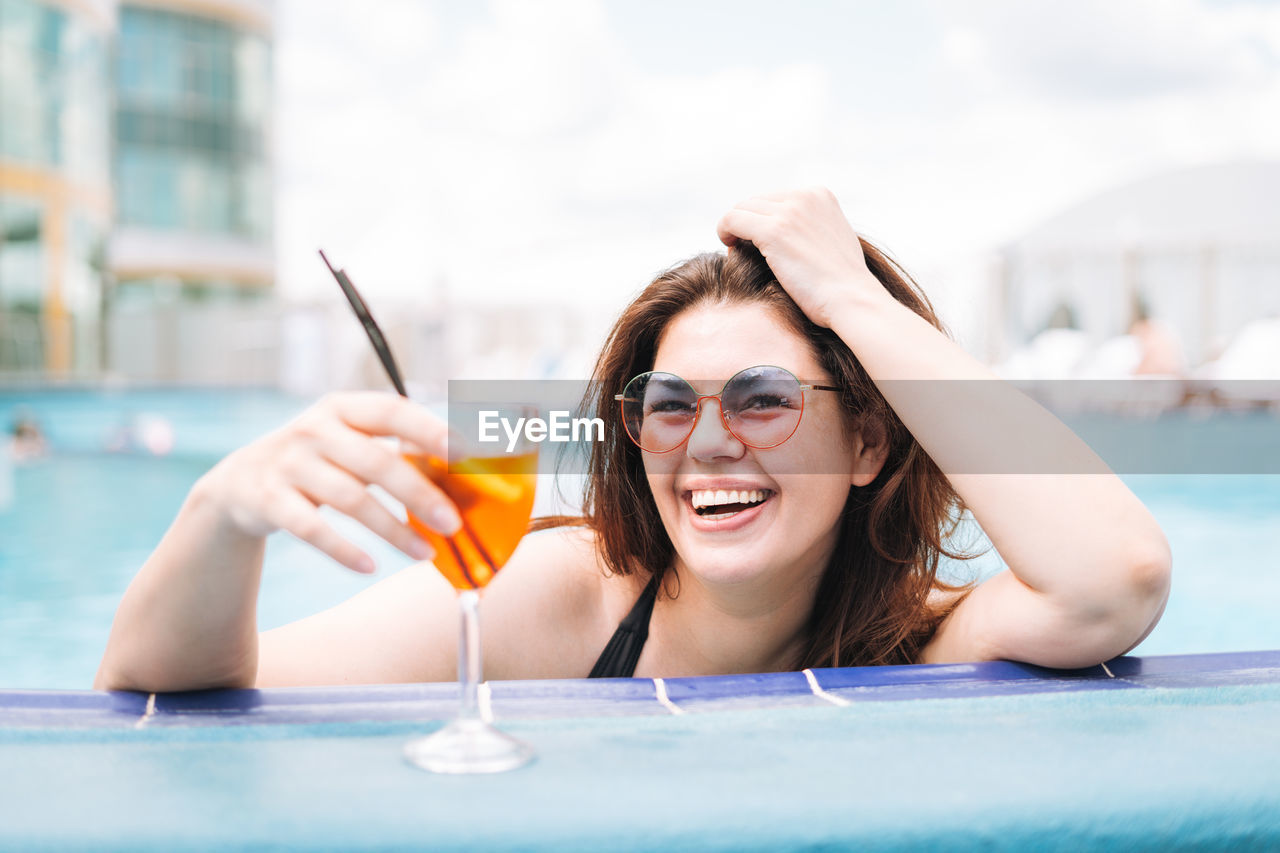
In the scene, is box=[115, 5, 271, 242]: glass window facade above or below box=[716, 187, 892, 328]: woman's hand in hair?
above

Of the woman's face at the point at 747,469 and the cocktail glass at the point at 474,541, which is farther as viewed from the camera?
the woman's face at the point at 747,469

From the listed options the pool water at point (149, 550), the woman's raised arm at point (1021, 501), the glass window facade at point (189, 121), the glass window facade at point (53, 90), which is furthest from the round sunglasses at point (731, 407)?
the glass window facade at point (189, 121)

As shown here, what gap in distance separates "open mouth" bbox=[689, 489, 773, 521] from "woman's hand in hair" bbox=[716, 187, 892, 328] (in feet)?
0.96

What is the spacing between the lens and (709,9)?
118 ft

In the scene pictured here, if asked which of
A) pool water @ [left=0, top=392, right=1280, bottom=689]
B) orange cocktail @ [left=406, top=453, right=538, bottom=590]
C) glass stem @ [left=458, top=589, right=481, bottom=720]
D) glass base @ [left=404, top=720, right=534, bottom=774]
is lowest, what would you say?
pool water @ [left=0, top=392, right=1280, bottom=689]

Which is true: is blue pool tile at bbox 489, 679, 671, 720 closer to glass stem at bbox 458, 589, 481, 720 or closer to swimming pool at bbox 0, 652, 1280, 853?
swimming pool at bbox 0, 652, 1280, 853

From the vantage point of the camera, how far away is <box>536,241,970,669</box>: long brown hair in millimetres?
1802

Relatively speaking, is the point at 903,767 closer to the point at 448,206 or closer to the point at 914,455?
the point at 914,455

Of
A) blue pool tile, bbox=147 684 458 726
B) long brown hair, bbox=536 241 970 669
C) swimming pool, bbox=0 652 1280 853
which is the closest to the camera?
swimming pool, bbox=0 652 1280 853

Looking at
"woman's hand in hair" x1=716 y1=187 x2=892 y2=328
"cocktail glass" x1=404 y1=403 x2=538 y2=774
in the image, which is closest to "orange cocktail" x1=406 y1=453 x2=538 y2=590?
"cocktail glass" x1=404 y1=403 x2=538 y2=774

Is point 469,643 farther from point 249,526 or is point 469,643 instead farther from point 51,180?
point 51,180

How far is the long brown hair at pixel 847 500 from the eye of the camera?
5.91 feet

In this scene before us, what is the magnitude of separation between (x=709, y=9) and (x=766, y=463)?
37411mm

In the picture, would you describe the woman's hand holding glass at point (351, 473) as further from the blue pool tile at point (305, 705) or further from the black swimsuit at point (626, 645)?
the black swimsuit at point (626, 645)
